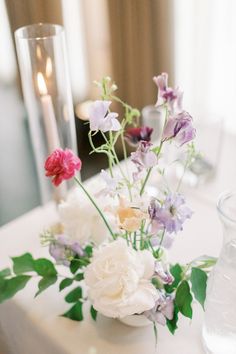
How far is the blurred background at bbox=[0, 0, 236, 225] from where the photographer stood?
1.46m

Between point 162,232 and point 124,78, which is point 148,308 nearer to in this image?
point 162,232

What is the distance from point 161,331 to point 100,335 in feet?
0.31

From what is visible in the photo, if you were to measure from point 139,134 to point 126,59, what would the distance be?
107cm

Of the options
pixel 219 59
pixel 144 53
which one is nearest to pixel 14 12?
pixel 144 53

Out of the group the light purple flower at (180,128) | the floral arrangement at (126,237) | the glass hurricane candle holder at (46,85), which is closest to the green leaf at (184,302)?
the floral arrangement at (126,237)

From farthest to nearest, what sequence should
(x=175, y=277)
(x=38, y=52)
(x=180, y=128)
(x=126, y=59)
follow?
(x=126, y=59) → (x=38, y=52) → (x=175, y=277) → (x=180, y=128)

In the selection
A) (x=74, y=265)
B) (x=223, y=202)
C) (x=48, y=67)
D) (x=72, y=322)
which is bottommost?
(x=72, y=322)

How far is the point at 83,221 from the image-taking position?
2.33 ft

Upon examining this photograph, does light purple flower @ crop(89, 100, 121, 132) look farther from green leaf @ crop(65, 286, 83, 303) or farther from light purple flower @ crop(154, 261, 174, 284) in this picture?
green leaf @ crop(65, 286, 83, 303)

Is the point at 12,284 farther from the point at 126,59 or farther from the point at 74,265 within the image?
the point at 126,59

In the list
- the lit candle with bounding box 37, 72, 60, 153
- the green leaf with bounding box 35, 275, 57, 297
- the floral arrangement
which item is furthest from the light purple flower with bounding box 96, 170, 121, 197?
the lit candle with bounding box 37, 72, 60, 153

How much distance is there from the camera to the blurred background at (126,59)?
4.79 feet

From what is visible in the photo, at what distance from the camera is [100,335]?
69cm

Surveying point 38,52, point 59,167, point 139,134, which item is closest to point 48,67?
point 38,52
